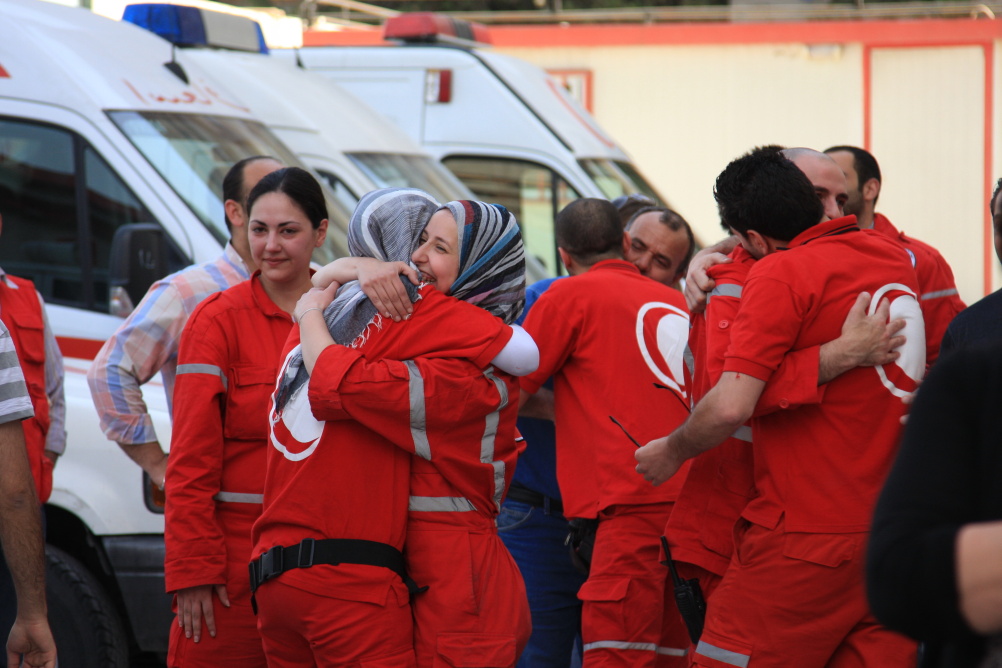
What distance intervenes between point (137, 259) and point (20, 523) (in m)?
1.99

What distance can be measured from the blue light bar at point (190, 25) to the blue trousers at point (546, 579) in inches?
144

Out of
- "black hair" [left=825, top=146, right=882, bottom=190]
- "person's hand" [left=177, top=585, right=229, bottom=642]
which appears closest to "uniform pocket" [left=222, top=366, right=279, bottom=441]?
"person's hand" [left=177, top=585, right=229, bottom=642]

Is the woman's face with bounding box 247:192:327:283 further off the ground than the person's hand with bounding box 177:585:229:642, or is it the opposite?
the woman's face with bounding box 247:192:327:283

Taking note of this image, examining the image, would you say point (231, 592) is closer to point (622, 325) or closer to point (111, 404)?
point (111, 404)

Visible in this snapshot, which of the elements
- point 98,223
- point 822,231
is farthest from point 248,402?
point 98,223

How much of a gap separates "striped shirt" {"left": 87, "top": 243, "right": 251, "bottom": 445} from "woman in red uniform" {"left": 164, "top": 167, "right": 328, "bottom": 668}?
41 cm

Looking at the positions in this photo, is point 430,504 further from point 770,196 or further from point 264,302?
point 770,196

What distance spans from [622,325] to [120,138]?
8.26 ft

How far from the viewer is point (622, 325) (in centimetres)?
402

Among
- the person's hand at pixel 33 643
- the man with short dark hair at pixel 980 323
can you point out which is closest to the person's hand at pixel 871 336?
the man with short dark hair at pixel 980 323

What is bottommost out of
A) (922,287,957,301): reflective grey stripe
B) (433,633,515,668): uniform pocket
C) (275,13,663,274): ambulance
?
(433,633,515,668): uniform pocket

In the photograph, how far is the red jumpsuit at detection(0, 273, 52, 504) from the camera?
375 centimetres

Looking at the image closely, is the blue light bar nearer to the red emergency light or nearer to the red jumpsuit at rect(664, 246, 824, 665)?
the red emergency light

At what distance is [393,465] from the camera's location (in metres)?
2.77
